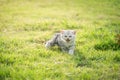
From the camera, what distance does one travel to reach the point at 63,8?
18.5 meters

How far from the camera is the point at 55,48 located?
33.5ft

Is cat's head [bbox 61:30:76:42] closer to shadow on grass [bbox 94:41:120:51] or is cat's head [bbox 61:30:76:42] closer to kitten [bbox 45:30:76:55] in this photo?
kitten [bbox 45:30:76:55]

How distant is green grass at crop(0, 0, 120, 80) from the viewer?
7707mm

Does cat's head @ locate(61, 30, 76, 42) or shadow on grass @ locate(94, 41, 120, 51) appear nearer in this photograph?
cat's head @ locate(61, 30, 76, 42)

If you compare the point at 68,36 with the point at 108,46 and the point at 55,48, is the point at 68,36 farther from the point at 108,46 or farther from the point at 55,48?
the point at 108,46

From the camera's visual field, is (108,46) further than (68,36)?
Yes

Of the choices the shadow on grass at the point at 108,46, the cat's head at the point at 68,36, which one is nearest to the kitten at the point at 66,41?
the cat's head at the point at 68,36

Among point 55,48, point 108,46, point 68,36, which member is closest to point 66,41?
point 68,36

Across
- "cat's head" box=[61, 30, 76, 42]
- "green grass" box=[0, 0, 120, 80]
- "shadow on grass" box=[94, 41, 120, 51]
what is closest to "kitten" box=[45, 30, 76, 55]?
"cat's head" box=[61, 30, 76, 42]

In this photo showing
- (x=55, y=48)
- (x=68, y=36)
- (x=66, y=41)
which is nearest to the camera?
(x=68, y=36)

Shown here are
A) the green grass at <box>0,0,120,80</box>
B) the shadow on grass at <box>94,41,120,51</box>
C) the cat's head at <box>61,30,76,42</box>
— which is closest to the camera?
the green grass at <box>0,0,120,80</box>

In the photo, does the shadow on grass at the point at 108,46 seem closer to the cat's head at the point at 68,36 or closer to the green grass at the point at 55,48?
the green grass at the point at 55,48

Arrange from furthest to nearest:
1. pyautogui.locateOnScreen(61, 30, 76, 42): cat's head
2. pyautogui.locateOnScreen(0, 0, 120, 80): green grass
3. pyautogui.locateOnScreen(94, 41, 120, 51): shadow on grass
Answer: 1. pyautogui.locateOnScreen(94, 41, 120, 51): shadow on grass
2. pyautogui.locateOnScreen(61, 30, 76, 42): cat's head
3. pyautogui.locateOnScreen(0, 0, 120, 80): green grass

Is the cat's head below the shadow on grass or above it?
above
